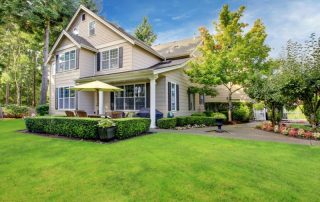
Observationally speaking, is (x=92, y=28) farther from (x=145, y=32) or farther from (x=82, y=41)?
(x=145, y=32)

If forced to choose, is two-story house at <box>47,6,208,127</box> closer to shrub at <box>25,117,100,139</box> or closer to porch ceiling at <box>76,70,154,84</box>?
porch ceiling at <box>76,70,154,84</box>

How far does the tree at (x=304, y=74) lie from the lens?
29.4 ft

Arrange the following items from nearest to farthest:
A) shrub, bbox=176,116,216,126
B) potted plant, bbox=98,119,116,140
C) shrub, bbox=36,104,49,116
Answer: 1. potted plant, bbox=98,119,116,140
2. shrub, bbox=176,116,216,126
3. shrub, bbox=36,104,49,116

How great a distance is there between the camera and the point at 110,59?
50.9 feet

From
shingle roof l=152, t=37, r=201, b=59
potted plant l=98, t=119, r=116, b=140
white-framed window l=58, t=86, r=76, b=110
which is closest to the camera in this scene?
potted plant l=98, t=119, r=116, b=140

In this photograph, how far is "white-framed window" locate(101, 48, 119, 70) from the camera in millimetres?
15118

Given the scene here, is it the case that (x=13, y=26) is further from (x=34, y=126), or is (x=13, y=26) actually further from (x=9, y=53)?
(x=34, y=126)

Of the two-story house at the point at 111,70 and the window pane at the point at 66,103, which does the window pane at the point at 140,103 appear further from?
the window pane at the point at 66,103

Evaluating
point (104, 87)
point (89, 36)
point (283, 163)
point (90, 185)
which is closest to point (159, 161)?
point (90, 185)

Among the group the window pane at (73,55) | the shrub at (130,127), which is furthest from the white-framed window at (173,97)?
the window pane at (73,55)

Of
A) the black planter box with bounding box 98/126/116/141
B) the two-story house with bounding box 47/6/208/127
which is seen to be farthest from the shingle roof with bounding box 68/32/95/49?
the black planter box with bounding box 98/126/116/141

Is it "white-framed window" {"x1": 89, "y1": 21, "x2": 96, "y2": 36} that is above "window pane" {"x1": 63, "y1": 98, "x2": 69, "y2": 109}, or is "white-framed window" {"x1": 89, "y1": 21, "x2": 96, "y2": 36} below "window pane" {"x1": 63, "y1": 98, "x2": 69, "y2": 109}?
above

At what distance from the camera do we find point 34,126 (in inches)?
392

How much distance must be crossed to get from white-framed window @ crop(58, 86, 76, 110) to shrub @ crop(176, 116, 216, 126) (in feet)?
30.2
